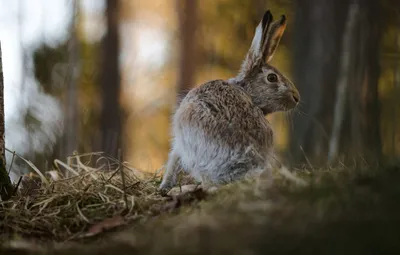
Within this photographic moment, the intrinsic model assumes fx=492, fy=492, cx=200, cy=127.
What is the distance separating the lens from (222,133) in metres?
3.21

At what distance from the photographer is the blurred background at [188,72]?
542 cm

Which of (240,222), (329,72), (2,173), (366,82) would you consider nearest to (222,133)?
(2,173)

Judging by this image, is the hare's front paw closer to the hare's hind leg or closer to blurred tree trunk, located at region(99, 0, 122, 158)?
the hare's hind leg

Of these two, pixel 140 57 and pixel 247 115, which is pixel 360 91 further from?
pixel 140 57

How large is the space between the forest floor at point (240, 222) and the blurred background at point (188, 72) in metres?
0.77

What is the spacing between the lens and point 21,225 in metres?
2.35

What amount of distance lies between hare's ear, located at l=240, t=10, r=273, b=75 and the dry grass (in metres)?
1.33

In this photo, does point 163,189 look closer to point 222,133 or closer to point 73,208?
point 222,133

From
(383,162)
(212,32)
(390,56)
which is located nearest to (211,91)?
(383,162)

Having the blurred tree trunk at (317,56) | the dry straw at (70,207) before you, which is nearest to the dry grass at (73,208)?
the dry straw at (70,207)

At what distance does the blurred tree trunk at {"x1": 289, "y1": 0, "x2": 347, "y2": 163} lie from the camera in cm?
623

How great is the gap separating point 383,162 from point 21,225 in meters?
1.73


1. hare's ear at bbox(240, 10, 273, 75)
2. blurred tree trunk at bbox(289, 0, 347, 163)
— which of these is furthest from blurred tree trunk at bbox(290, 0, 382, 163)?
hare's ear at bbox(240, 10, 273, 75)

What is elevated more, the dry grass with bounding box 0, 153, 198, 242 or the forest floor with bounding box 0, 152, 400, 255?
the forest floor with bounding box 0, 152, 400, 255
